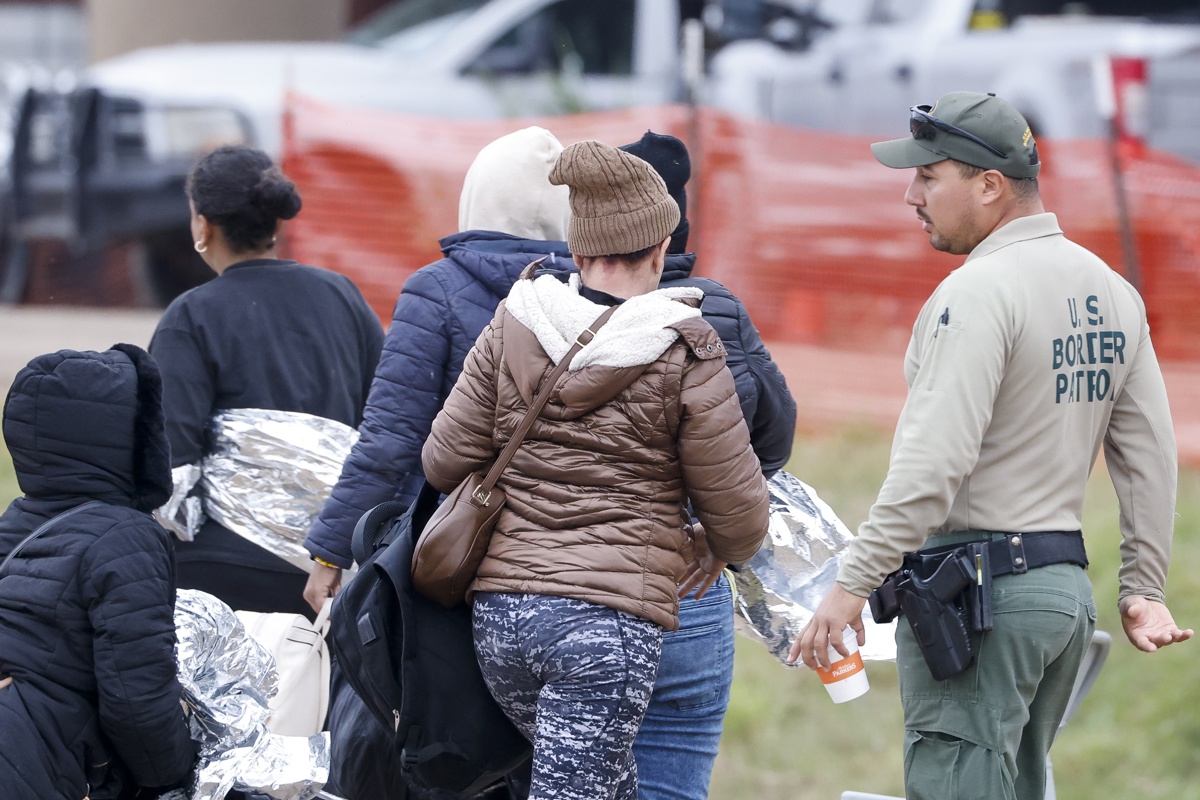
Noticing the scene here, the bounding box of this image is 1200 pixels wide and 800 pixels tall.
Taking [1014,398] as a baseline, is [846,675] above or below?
below

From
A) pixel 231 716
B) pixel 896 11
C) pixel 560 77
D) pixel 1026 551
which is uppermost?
pixel 896 11

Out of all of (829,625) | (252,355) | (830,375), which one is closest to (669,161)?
(829,625)

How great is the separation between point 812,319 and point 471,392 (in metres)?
5.84

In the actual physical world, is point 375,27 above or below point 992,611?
above

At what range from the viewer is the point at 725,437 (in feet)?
8.86

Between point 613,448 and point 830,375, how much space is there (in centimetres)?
562

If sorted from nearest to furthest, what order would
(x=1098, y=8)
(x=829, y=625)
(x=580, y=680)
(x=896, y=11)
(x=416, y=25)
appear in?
(x=580, y=680), (x=829, y=625), (x=896, y=11), (x=416, y=25), (x=1098, y=8)

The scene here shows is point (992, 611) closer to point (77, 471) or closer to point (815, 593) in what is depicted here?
point (815, 593)

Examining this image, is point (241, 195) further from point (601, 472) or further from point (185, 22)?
point (185, 22)

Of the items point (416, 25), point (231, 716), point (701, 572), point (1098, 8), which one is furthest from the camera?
point (1098, 8)

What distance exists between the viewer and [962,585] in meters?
2.95

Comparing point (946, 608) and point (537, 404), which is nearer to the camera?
point (537, 404)

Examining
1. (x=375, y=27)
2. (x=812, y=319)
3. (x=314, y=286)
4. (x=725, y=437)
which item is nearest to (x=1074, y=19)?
(x=812, y=319)

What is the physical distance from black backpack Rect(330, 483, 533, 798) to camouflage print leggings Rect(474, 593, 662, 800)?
8.0 inches
